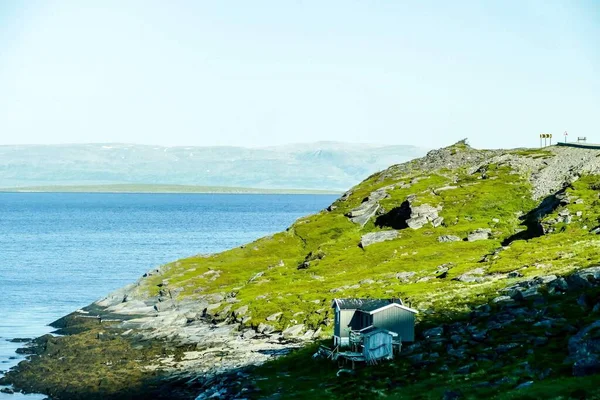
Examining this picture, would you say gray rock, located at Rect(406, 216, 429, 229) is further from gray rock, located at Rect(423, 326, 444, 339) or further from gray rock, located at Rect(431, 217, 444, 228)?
gray rock, located at Rect(423, 326, 444, 339)

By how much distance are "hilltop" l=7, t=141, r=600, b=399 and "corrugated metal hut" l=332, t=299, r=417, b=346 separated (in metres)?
2.24

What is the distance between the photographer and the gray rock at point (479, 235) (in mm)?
143875

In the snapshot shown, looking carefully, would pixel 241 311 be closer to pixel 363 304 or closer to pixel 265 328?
pixel 265 328

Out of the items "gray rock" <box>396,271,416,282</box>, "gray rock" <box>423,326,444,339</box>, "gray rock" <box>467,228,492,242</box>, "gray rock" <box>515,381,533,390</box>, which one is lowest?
"gray rock" <box>423,326,444,339</box>

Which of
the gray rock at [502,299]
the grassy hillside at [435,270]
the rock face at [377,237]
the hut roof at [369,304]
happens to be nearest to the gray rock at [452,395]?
the grassy hillside at [435,270]

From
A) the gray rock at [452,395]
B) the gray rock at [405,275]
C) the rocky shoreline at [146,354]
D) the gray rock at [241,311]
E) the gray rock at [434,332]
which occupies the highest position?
the gray rock at [405,275]

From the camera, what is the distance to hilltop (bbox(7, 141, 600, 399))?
74812 mm

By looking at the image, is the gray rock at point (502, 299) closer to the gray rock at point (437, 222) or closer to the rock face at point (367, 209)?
the gray rock at point (437, 222)

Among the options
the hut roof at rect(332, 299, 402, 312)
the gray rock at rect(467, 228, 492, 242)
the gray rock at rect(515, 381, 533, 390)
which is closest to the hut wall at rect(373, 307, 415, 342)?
the hut roof at rect(332, 299, 402, 312)

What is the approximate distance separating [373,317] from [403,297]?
2270cm

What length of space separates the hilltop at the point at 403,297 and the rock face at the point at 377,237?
1.06ft

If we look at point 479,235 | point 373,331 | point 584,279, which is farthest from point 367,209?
point 373,331

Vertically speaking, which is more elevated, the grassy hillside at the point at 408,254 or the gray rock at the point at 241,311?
the grassy hillside at the point at 408,254

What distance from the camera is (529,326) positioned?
80.9m
